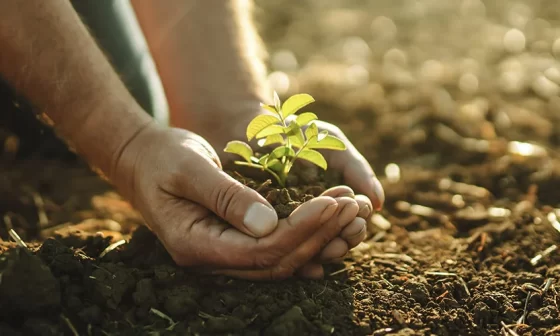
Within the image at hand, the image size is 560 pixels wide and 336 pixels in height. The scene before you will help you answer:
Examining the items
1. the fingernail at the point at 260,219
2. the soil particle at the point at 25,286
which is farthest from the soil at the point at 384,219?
the fingernail at the point at 260,219

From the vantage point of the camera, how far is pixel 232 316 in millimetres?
1697

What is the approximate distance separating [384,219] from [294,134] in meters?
0.88

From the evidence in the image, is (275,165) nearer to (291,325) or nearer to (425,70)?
(291,325)

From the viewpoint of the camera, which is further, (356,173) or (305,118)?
(356,173)

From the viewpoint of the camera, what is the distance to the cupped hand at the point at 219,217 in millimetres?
1746

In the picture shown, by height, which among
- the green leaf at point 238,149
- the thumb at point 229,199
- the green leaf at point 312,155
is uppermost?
the green leaf at point 238,149

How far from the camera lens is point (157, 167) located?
6.23 feet

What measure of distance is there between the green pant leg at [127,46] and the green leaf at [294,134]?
43.2 inches

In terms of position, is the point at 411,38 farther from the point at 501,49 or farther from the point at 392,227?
the point at 392,227

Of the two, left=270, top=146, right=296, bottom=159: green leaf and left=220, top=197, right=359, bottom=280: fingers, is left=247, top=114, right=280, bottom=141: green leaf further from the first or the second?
left=220, top=197, right=359, bottom=280: fingers

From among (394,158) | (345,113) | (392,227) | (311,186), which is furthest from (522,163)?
(311,186)

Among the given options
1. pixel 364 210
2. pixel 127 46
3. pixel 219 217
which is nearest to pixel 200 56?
pixel 127 46

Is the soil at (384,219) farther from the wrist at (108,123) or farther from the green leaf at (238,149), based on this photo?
the wrist at (108,123)

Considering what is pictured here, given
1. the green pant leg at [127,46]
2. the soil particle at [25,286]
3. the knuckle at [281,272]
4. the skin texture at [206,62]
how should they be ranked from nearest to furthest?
the soil particle at [25,286]
the knuckle at [281,272]
the skin texture at [206,62]
the green pant leg at [127,46]
